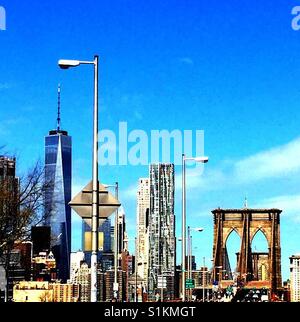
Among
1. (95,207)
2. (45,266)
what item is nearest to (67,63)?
(95,207)

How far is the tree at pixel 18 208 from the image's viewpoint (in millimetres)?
49812

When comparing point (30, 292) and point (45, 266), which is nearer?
point (30, 292)

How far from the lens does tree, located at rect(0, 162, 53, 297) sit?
163 feet

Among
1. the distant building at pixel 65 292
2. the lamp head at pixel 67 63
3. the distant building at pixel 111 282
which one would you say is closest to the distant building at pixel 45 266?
the distant building at pixel 65 292

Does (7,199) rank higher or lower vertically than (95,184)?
higher

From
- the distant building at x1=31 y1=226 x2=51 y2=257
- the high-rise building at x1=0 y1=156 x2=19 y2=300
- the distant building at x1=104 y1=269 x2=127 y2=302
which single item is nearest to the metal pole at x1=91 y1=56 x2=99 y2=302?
the distant building at x1=31 y1=226 x2=51 y2=257

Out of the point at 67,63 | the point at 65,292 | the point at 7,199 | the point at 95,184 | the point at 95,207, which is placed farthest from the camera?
the point at 65,292

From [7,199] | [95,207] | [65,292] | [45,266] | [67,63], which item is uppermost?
[67,63]

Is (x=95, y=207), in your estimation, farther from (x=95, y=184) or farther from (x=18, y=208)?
(x=18, y=208)

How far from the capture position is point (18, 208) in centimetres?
5131

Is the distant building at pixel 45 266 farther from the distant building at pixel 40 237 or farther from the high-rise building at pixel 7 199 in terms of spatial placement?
the distant building at pixel 40 237

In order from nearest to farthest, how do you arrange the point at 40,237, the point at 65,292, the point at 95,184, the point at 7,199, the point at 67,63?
the point at 95,184 → the point at 67,63 → the point at 40,237 → the point at 7,199 → the point at 65,292

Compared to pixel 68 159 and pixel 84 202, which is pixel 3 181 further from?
pixel 68 159
